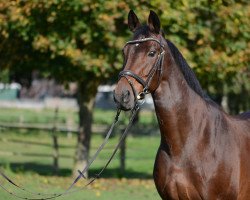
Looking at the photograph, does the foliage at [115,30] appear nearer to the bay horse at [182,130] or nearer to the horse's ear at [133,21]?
the horse's ear at [133,21]

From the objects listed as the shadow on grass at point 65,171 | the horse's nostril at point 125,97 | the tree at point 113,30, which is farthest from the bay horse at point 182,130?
the shadow on grass at point 65,171

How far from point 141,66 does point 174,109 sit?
58cm

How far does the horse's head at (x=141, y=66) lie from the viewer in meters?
5.77

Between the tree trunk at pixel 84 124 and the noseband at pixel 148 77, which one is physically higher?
the noseband at pixel 148 77

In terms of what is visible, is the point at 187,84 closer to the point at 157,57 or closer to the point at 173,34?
the point at 157,57

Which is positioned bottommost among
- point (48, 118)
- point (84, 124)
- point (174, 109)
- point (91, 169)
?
point (48, 118)

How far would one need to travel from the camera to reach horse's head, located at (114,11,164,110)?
227 inches

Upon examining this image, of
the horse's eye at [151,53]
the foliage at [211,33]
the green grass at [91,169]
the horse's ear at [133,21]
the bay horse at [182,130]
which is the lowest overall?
the green grass at [91,169]

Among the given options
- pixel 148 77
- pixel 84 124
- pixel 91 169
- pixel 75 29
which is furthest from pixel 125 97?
pixel 91 169

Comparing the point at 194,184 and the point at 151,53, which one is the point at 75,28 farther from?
the point at 194,184

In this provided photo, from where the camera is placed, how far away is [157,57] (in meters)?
6.04

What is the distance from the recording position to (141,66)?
592 cm

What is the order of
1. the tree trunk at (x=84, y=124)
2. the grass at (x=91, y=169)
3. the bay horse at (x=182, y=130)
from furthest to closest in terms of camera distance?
the tree trunk at (x=84, y=124) < the grass at (x=91, y=169) < the bay horse at (x=182, y=130)

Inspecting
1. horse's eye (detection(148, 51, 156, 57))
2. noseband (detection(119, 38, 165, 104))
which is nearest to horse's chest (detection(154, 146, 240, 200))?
noseband (detection(119, 38, 165, 104))
